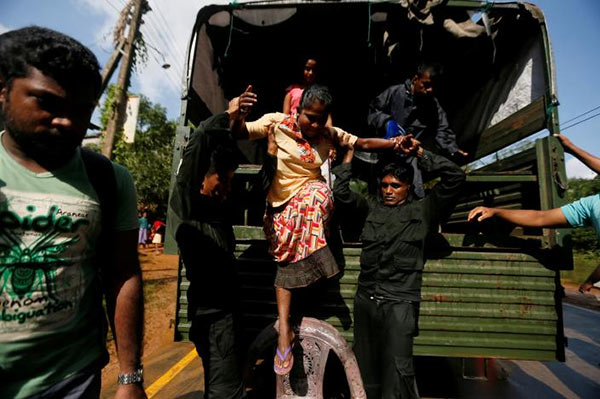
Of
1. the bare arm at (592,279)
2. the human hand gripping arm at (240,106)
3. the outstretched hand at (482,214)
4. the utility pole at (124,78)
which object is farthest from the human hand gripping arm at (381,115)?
the utility pole at (124,78)

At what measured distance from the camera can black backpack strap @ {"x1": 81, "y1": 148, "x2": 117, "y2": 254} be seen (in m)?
A: 1.21

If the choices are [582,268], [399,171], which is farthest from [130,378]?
[582,268]

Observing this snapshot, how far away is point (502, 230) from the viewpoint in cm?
339

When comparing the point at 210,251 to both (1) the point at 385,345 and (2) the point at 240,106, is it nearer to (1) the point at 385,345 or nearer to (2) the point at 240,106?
(2) the point at 240,106

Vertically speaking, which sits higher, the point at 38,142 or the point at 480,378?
the point at 38,142

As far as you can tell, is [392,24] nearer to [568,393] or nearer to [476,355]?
[476,355]

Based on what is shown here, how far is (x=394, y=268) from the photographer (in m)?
2.34

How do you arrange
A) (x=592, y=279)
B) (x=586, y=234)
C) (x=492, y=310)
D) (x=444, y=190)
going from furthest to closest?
1. (x=586, y=234)
2. (x=592, y=279)
3. (x=492, y=310)
4. (x=444, y=190)

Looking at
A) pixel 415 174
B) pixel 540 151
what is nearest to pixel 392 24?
pixel 415 174

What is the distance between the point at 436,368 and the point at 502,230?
85.6 inches

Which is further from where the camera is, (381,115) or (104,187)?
(381,115)

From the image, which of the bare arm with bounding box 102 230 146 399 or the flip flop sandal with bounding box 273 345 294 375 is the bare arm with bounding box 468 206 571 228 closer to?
the flip flop sandal with bounding box 273 345 294 375

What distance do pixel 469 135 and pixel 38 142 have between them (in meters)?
4.34

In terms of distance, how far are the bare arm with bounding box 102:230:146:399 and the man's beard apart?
14.2 inches
